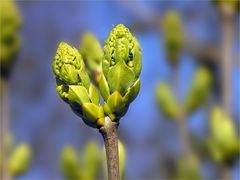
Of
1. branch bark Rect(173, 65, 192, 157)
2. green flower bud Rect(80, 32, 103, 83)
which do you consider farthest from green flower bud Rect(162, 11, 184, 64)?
green flower bud Rect(80, 32, 103, 83)

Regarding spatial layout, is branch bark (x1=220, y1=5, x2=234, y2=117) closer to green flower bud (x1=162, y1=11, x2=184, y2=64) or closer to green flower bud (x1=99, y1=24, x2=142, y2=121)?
green flower bud (x1=162, y1=11, x2=184, y2=64)

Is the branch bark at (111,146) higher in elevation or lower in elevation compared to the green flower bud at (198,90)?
lower

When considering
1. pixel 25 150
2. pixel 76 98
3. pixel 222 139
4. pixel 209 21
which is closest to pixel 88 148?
pixel 25 150

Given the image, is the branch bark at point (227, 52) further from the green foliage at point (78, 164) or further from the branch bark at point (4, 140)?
the branch bark at point (4, 140)

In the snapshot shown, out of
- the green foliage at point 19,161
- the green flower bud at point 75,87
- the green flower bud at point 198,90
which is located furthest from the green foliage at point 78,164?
the green flower bud at point 75,87

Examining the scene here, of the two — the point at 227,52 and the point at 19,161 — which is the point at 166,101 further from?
the point at 19,161

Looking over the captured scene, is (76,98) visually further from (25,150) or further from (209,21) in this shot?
(209,21)
